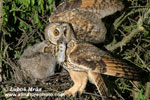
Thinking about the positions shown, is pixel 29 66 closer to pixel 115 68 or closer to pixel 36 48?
pixel 36 48

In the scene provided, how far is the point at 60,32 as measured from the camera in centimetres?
255

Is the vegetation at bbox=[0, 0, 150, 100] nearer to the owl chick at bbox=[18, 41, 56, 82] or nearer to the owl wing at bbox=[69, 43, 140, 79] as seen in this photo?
the owl chick at bbox=[18, 41, 56, 82]

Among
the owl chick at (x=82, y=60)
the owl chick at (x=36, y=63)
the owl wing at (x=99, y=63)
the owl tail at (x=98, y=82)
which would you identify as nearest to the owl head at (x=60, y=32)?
the owl chick at (x=82, y=60)

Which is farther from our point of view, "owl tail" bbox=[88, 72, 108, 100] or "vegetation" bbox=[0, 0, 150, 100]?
"vegetation" bbox=[0, 0, 150, 100]

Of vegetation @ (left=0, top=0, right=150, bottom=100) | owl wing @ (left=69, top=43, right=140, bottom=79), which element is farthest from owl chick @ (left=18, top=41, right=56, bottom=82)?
owl wing @ (left=69, top=43, right=140, bottom=79)

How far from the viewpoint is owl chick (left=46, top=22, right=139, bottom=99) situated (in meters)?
2.34

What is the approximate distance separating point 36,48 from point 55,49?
0.84 meters

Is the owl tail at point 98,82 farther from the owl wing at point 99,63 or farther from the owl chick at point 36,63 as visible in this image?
the owl chick at point 36,63

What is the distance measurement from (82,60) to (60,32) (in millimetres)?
386

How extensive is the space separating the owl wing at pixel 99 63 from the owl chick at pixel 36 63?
1078 mm

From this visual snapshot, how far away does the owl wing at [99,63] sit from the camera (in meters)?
2.32

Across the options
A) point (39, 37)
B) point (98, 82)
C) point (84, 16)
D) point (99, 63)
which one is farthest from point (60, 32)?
point (39, 37)

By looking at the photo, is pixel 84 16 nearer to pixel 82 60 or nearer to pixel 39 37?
pixel 82 60

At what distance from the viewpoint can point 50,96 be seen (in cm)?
278
